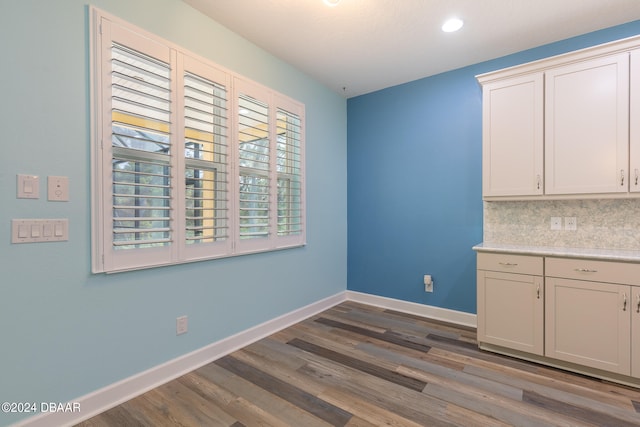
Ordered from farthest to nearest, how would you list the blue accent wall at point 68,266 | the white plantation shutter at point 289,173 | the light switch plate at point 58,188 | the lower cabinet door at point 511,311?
the white plantation shutter at point 289,173 < the lower cabinet door at point 511,311 < the light switch plate at point 58,188 < the blue accent wall at point 68,266

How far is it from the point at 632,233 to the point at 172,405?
3616 mm

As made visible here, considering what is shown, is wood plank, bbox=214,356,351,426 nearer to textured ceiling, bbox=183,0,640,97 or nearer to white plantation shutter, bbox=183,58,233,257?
white plantation shutter, bbox=183,58,233,257

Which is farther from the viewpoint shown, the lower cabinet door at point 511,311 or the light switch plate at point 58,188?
the lower cabinet door at point 511,311

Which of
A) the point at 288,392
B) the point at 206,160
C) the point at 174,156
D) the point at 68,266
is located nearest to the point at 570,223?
the point at 288,392

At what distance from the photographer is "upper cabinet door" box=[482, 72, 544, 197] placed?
97.3 inches

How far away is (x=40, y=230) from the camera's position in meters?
1.58

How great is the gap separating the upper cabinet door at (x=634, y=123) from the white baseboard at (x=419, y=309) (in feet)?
5.72

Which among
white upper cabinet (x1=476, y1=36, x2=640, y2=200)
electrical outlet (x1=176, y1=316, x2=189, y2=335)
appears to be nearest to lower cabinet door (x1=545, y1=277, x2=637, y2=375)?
white upper cabinet (x1=476, y1=36, x2=640, y2=200)

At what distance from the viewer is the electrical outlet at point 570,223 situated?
2605mm

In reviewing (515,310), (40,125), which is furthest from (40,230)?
(515,310)

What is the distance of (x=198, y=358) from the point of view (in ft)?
7.50

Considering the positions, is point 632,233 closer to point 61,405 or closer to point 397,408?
point 397,408

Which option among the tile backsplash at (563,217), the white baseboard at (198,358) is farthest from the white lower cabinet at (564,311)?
the white baseboard at (198,358)

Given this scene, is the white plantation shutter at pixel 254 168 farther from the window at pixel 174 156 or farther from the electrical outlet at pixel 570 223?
the electrical outlet at pixel 570 223
